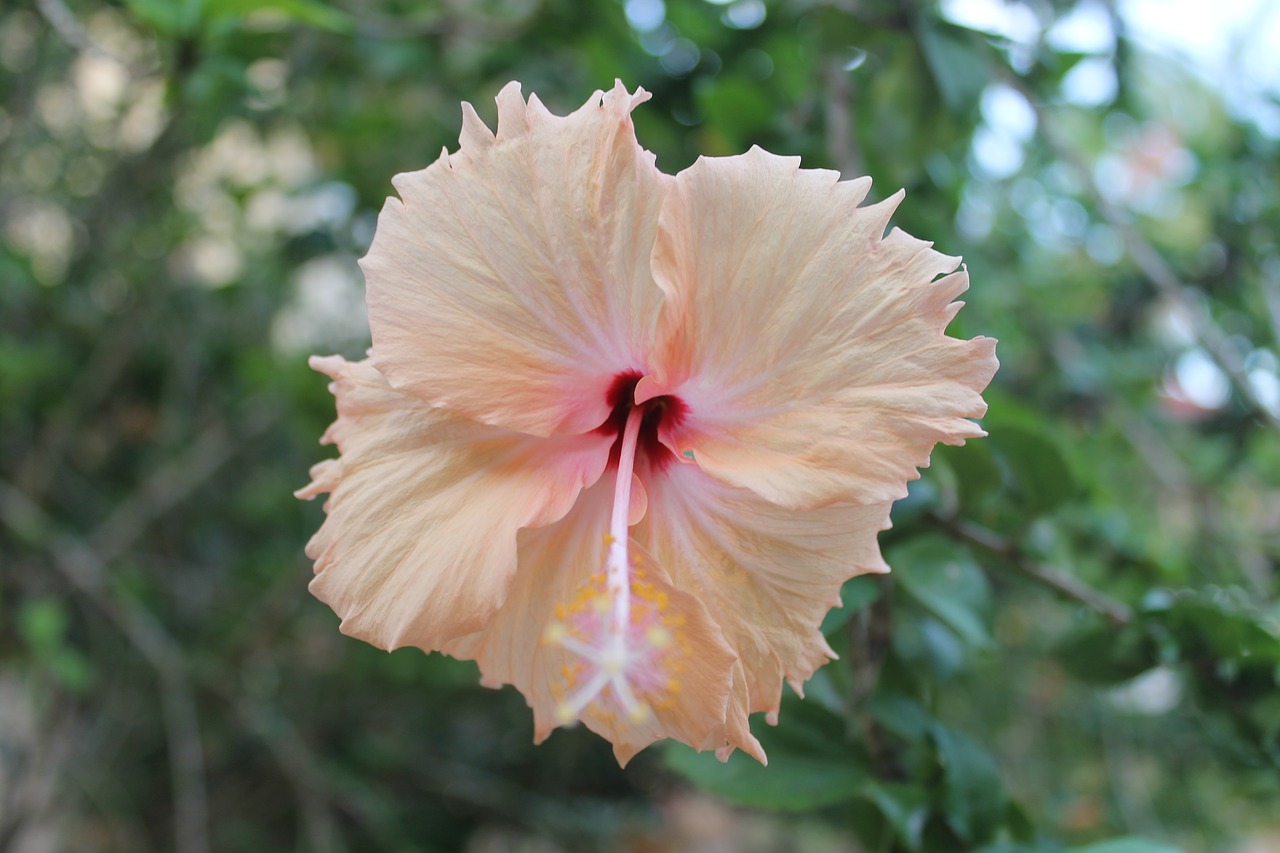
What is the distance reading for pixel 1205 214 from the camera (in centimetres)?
209

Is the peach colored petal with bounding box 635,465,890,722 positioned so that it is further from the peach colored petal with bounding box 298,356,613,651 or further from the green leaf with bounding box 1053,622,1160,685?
the green leaf with bounding box 1053,622,1160,685

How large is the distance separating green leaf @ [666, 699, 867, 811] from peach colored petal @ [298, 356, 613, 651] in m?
0.32

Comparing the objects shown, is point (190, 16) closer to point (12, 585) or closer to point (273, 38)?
point (273, 38)

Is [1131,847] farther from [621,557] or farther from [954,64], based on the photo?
[954,64]

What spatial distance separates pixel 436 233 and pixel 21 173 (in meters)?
2.05

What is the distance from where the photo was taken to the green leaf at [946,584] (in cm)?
80

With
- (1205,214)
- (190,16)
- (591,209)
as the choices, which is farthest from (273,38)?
(1205,214)

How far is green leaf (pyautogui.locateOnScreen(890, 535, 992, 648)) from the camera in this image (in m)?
0.80

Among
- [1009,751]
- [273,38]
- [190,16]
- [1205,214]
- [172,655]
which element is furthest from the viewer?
[1009,751]

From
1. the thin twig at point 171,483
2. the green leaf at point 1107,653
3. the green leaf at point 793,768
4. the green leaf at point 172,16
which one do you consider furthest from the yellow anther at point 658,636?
the thin twig at point 171,483

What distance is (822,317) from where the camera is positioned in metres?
0.57

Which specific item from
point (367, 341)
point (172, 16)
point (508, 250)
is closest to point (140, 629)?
point (367, 341)

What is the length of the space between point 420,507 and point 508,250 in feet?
0.60

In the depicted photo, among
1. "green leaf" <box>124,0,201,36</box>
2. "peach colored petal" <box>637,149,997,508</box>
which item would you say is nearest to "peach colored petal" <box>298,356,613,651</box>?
"peach colored petal" <box>637,149,997,508</box>
